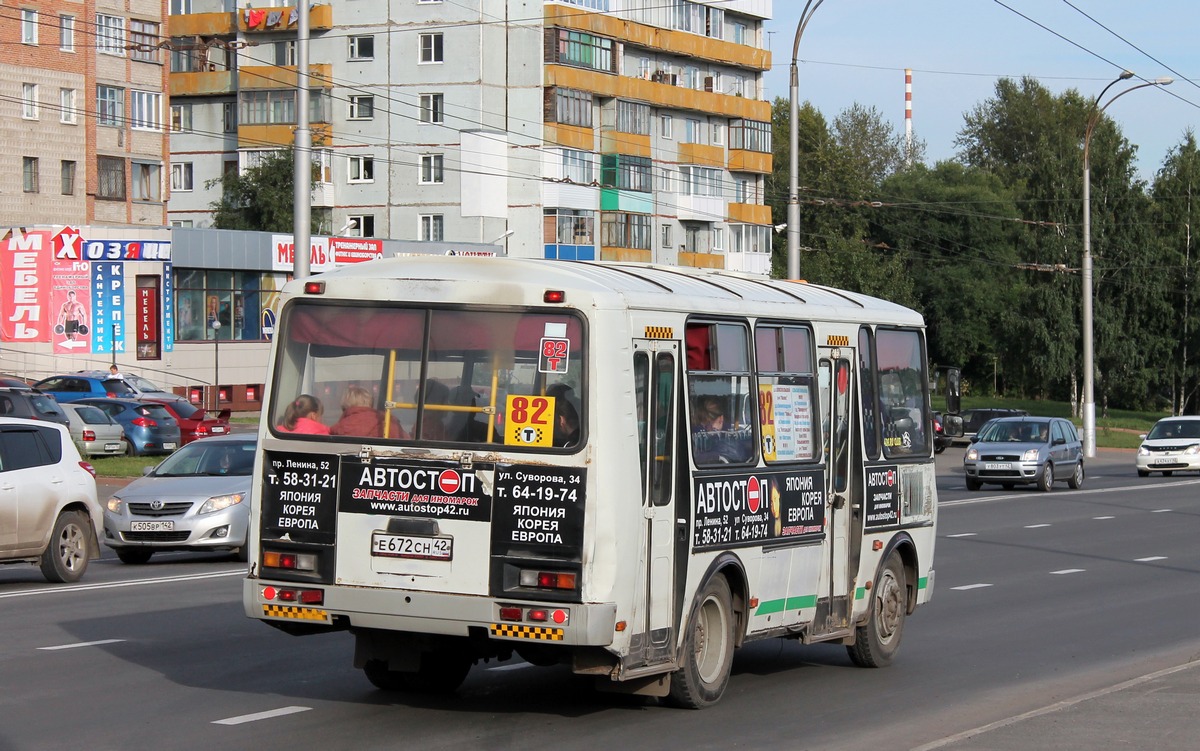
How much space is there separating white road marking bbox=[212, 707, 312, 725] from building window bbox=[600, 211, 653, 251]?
6815 cm

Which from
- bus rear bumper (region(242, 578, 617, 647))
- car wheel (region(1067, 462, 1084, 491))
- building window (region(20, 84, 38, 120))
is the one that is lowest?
car wheel (region(1067, 462, 1084, 491))

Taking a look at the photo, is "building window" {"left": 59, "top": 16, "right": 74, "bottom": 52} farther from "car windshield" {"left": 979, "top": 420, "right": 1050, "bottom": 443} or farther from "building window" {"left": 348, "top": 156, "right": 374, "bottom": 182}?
"car windshield" {"left": 979, "top": 420, "right": 1050, "bottom": 443}

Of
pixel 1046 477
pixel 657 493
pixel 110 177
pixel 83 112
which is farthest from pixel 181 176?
pixel 657 493

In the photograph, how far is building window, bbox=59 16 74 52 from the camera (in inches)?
2741

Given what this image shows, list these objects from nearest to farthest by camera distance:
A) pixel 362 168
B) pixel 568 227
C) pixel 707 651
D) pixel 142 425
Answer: pixel 707 651, pixel 142 425, pixel 568 227, pixel 362 168

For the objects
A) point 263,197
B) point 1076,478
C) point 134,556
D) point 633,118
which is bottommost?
point 1076,478

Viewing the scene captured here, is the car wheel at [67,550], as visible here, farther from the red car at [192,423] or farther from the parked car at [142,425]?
the red car at [192,423]

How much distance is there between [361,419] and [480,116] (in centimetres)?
6757

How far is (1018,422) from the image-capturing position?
3662 centimetres

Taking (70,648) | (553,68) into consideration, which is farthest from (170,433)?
(553,68)

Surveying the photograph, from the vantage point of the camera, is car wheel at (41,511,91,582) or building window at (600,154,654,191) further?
building window at (600,154,654,191)

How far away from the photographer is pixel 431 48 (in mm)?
76312

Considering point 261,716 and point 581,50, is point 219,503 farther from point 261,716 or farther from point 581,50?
point 581,50

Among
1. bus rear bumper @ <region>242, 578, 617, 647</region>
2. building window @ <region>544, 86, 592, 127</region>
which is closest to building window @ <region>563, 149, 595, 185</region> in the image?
building window @ <region>544, 86, 592, 127</region>
